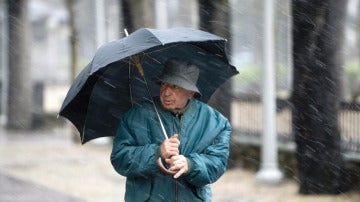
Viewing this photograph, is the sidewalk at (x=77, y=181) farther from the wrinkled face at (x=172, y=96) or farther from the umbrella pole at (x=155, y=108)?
the wrinkled face at (x=172, y=96)

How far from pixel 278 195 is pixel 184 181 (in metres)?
7.29

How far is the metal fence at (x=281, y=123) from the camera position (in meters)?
11.7

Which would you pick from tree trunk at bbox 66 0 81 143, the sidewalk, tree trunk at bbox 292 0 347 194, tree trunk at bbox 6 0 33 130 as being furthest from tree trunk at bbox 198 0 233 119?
tree trunk at bbox 6 0 33 130

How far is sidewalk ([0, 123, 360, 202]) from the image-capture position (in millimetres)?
11469

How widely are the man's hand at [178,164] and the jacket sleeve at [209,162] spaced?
0.04 meters

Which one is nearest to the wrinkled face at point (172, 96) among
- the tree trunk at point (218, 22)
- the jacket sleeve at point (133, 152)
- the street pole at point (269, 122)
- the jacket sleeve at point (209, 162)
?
the jacket sleeve at point (133, 152)

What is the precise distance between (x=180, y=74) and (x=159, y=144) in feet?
1.27

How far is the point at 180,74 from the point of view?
4559 millimetres

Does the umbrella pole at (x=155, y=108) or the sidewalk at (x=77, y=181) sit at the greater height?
the umbrella pole at (x=155, y=108)

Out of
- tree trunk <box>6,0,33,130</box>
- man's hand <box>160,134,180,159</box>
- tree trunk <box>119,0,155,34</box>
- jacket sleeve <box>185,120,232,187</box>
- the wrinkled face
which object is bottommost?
tree trunk <box>6,0,33,130</box>

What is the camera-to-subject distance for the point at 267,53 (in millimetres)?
12609

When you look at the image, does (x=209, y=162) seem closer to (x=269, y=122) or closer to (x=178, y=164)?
(x=178, y=164)

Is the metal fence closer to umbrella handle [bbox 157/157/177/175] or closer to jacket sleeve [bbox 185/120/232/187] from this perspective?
jacket sleeve [bbox 185/120/232/187]

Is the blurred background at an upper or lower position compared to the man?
lower
